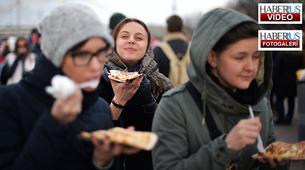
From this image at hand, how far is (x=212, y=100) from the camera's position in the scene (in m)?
2.70

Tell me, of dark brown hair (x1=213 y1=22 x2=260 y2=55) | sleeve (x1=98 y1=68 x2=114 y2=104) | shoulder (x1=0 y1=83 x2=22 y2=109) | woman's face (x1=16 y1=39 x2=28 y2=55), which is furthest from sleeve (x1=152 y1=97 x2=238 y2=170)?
woman's face (x1=16 y1=39 x2=28 y2=55)

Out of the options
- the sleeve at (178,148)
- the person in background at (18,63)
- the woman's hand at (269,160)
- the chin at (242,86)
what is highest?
the chin at (242,86)

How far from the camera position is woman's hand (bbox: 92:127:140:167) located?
2.10 meters

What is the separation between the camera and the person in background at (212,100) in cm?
263

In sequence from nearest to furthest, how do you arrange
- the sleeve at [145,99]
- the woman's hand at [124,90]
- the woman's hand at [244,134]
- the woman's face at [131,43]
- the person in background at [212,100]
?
the woman's hand at [244,134] → the person in background at [212,100] → the woman's hand at [124,90] → the sleeve at [145,99] → the woman's face at [131,43]

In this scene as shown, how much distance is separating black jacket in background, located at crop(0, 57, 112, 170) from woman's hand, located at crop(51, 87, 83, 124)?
59 millimetres

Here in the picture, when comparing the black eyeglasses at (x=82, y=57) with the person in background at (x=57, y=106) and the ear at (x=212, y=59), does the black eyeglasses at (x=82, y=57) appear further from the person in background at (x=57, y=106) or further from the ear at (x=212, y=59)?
the ear at (x=212, y=59)

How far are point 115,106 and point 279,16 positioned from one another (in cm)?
123

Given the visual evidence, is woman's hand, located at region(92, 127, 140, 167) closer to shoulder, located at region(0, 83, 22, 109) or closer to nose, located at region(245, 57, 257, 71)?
shoulder, located at region(0, 83, 22, 109)

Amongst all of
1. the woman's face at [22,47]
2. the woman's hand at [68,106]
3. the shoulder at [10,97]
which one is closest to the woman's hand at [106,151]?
the woman's hand at [68,106]

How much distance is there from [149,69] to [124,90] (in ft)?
1.51

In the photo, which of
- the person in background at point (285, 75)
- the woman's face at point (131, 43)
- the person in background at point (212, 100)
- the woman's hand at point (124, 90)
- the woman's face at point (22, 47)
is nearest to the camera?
the person in background at point (212, 100)

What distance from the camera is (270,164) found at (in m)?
2.68

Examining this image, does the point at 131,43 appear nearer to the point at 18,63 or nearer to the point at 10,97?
the point at 10,97
